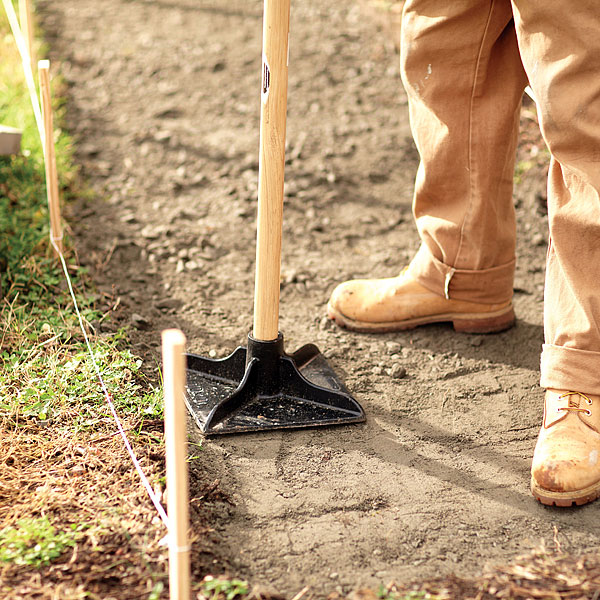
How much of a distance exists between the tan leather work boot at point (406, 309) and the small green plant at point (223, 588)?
1.21 m

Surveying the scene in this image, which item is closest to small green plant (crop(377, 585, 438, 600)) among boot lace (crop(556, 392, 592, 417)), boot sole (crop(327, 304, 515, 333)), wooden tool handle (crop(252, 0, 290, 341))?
boot lace (crop(556, 392, 592, 417))

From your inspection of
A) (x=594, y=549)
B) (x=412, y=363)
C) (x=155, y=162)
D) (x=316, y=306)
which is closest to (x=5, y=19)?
(x=155, y=162)

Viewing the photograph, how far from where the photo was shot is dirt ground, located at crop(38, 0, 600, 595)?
1871mm

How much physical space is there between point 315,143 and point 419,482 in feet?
8.00

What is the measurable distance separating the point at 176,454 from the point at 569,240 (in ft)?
3.89

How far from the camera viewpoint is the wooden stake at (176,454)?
Answer: 4.06ft

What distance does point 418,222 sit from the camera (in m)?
2.61

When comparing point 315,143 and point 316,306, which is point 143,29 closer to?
point 315,143

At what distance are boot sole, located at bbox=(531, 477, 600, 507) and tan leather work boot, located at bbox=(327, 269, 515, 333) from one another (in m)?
0.82

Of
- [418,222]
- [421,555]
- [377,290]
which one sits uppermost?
[418,222]

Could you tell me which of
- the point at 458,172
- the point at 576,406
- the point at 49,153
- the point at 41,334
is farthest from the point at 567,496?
the point at 49,153

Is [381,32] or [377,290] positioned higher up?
[381,32]

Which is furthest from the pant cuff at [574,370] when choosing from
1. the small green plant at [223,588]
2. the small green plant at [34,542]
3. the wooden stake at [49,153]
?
→ the wooden stake at [49,153]

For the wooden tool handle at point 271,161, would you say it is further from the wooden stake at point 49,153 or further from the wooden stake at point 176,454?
the wooden stake at point 49,153
